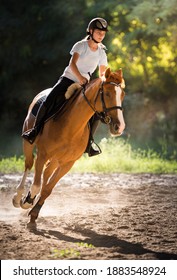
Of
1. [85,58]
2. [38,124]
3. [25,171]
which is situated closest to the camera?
[85,58]

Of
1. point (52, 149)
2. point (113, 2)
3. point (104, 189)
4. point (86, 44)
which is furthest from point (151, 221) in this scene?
point (113, 2)

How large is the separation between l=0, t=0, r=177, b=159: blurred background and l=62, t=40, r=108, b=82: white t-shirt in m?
11.2

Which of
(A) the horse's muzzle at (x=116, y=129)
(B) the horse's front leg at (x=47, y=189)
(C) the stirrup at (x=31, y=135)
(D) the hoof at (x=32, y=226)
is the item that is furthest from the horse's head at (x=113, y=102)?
(D) the hoof at (x=32, y=226)

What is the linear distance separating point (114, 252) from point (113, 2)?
14.4 m

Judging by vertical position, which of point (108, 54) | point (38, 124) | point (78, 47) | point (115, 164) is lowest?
point (115, 164)

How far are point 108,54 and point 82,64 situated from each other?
14468 mm

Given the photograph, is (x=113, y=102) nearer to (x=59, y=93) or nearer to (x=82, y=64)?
(x=82, y=64)

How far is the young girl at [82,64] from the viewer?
7.79 meters

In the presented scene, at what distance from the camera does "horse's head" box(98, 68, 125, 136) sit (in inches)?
279

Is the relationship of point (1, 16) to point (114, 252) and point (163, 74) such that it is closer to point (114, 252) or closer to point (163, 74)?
point (163, 74)

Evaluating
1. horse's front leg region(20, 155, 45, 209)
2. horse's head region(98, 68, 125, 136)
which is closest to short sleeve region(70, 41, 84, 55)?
horse's head region(98, 68, 125, 136)

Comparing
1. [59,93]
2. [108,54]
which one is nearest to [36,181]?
[59,93]

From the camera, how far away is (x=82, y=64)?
8.07 m

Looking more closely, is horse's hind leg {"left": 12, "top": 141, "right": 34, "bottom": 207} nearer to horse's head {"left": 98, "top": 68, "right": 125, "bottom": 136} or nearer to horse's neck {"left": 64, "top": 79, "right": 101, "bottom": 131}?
horse's neck {"left": 64, "top": 79, "right": 101, "bottom": 131}
